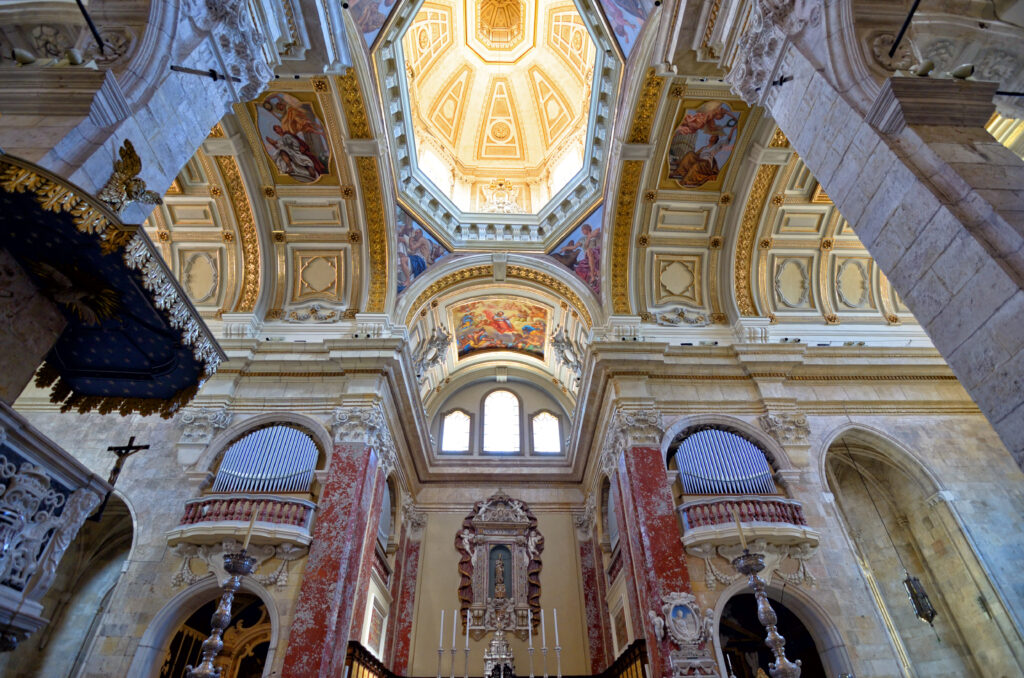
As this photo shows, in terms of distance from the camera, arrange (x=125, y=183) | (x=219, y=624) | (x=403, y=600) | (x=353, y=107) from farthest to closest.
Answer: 1. (x=403, y=600)
2. (x=353, y=107)
3. (x=219, y=624)
4. (x=125, y=183)

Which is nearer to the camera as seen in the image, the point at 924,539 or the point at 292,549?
the point at 292,549

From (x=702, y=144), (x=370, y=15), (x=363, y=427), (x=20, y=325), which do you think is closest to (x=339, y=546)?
(x=363, y=427)

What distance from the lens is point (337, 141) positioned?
11883 millimetres

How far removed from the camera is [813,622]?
9227mm

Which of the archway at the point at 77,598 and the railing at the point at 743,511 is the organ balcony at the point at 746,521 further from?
the archway at the point at 77,598

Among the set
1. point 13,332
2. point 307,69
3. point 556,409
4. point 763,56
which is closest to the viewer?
point 13,332

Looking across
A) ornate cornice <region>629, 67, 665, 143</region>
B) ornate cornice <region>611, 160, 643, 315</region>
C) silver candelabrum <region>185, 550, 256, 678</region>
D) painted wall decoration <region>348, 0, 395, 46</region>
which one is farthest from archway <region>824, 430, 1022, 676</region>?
painted wall decoration <region>348, 0, 395, 46</region>

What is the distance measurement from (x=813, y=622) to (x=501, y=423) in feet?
34.6

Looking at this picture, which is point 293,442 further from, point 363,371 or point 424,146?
point 424,146

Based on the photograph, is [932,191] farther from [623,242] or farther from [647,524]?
[623,242]

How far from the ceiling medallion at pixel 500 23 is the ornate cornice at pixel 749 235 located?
9190 millimetres

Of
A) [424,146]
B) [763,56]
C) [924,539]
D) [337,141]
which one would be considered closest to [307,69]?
[337,141]

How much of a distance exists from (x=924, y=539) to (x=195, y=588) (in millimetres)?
13586

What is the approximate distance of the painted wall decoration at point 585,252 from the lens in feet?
45.6
